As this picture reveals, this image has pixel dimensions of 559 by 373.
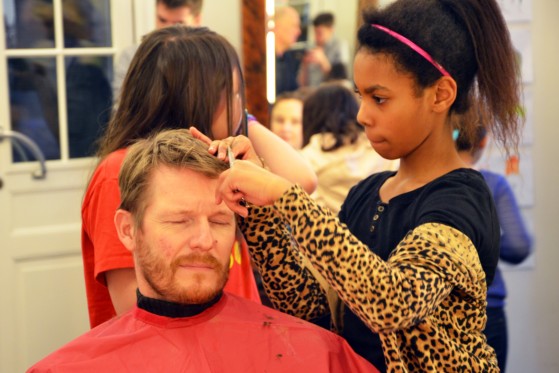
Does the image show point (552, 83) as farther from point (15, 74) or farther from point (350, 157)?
point (15, 74)

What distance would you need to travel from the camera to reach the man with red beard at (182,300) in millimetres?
1608

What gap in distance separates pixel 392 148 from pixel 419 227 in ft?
0.63

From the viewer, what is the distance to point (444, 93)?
61.0 inches

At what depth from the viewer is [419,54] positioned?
1531 millimetres

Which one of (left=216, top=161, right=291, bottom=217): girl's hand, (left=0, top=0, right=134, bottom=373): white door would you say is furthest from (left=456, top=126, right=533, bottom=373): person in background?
(left=0, top=0, right=134, bottom=373): white door

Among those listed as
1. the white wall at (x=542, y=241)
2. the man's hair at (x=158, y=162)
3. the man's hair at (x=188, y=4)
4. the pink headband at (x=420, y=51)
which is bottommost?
the white wall at (x=542, y=241)

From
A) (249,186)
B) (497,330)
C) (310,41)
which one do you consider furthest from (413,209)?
(310,41)

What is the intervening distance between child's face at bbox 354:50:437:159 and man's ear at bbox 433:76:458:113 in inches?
0.5

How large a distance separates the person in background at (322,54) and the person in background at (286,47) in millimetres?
82

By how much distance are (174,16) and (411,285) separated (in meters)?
2.33

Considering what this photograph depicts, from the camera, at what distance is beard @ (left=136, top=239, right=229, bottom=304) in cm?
160

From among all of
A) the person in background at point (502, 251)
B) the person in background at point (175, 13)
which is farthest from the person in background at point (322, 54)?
the person in background at point (502, 251)

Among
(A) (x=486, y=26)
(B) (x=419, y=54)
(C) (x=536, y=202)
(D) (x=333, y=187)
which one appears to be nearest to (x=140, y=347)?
(B) (x=419, y=54)

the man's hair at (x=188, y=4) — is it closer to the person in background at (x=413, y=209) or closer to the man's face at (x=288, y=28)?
the man's face at (x=288, y=28)
